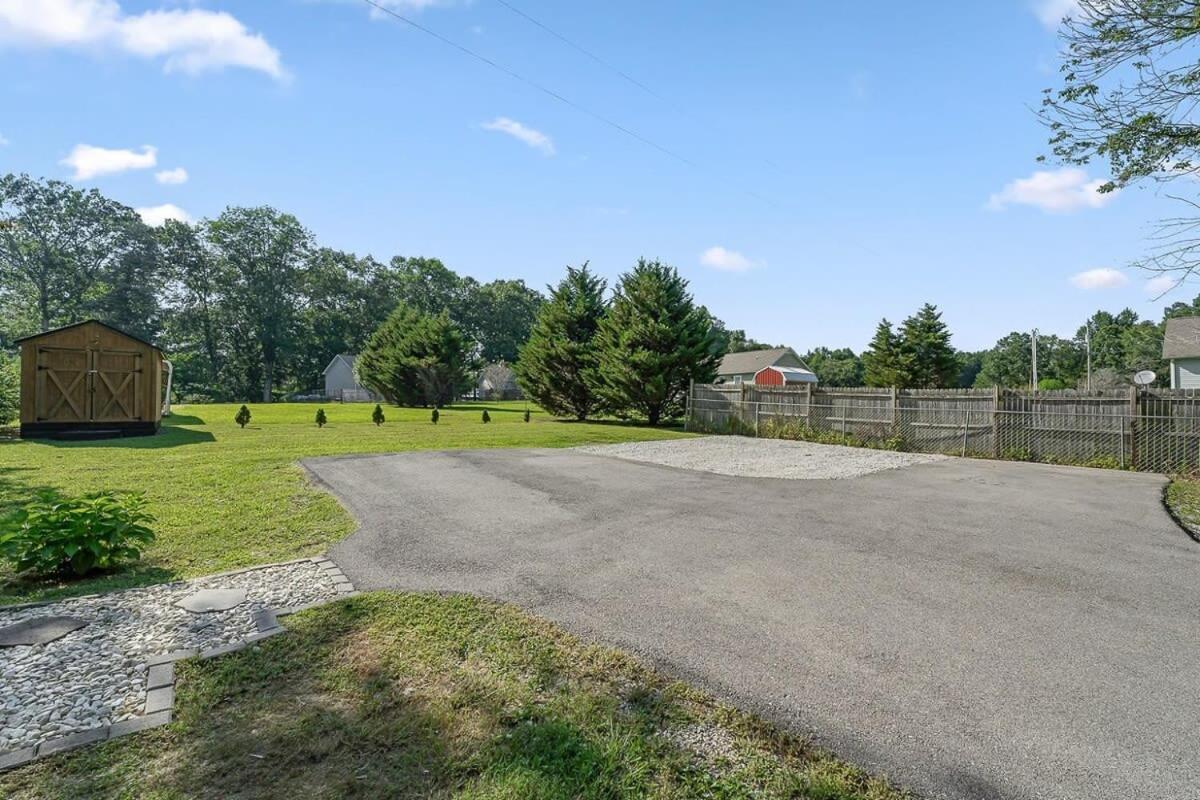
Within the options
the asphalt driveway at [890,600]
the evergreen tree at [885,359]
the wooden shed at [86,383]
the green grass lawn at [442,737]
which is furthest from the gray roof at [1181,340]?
the wooden shed at [86,383]

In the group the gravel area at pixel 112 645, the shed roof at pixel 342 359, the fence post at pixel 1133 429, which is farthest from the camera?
the shed roof at pixel 342 359

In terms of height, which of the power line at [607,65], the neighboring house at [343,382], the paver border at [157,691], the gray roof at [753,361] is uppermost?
the power line at [607,65]

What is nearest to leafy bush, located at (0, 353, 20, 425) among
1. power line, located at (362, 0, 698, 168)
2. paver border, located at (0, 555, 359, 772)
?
power line, located at (362, 0, 698, 168)

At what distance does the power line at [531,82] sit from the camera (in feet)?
24.4

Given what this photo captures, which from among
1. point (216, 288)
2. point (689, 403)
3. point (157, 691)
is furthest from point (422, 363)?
point (216, 288)

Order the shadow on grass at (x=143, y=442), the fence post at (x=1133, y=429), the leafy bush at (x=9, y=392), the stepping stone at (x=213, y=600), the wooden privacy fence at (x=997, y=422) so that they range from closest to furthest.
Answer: the stepping stone at (x=213, y=600)
the wooden privacy fence at (x=997, y=422)
the fence post at (x=1133, y=429)
the shadow on grass at (x=143, y=442)
the leafy bush at (x=9, y=392)

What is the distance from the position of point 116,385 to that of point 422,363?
16.5m

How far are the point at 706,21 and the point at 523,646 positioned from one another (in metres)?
11.0

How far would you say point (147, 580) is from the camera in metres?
4.04

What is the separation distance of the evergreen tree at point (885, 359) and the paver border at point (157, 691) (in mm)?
27447

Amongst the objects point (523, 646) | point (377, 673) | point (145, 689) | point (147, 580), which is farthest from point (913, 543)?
point (147, 580)

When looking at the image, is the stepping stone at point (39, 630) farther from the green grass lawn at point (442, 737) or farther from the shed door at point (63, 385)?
the shed door at point (63, 385)

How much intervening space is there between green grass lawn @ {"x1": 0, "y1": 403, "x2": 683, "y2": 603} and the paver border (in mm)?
880

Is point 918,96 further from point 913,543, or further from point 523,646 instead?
point 523,646
